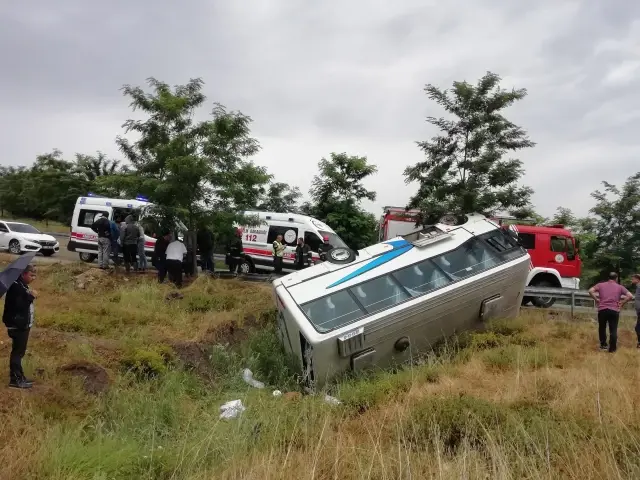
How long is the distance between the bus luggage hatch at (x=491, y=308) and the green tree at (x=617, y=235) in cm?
1046

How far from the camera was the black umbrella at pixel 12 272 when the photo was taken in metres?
5.73

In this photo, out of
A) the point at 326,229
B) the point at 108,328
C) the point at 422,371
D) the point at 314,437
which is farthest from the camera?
the point at 326,229

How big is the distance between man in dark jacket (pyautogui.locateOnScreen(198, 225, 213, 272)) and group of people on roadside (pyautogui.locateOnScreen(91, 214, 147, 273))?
5.15 ft

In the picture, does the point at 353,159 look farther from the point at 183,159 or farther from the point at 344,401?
the point at 344,401

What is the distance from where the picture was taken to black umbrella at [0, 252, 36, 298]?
5.73 meters

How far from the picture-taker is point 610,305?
34.2ft

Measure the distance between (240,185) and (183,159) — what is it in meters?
1.78

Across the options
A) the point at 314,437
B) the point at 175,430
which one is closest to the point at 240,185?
the point at 175,430

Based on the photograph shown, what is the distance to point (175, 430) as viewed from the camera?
20.5 feet

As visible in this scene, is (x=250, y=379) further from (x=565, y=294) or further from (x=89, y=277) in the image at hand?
(x=565, y=294)

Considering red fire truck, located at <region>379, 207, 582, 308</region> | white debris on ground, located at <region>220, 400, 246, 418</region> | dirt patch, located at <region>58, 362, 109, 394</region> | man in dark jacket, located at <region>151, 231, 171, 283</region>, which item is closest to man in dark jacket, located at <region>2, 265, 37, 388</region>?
dirt patch, located at <region>58, 362, 109, 394</region>

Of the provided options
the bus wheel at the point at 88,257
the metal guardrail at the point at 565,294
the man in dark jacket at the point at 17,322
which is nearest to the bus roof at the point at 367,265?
the man in dark jacket at the point at 17,322

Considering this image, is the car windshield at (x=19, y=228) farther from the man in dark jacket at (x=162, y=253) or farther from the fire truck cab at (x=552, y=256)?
the fire truck cab at (x=552, y=256)

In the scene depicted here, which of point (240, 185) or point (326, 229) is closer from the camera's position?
point (240, 185)
